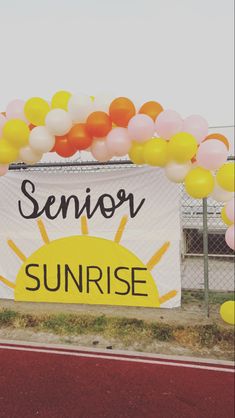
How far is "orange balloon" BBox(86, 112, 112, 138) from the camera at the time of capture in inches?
166

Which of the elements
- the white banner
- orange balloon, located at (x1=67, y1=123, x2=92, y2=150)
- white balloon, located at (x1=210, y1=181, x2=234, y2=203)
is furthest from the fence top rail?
white balloon, located at (x1=210, y1=181, x2=234, y2=203)

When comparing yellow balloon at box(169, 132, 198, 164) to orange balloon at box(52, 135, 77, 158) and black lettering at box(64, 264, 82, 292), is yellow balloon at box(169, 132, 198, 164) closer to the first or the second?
orange balloon at box(52, 135, 77, 158)

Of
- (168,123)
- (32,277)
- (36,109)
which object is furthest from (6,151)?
(32,277)

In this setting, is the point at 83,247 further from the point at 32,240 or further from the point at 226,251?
the point at 226,251

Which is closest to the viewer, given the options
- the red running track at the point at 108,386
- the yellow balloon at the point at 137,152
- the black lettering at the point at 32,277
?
the red running track at the point at 108,386

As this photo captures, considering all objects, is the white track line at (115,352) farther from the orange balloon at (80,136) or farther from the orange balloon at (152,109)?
the orange balloon at (152,109)

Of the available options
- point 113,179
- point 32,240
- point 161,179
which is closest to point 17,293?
point 32,240

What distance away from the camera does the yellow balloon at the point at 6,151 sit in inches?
182

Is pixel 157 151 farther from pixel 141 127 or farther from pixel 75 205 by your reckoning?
pixel 75 205

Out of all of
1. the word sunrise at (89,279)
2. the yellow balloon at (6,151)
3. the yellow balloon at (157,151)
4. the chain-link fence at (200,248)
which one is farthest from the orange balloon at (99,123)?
the chain-link fence at (200,248)

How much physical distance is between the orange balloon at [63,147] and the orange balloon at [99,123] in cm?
44

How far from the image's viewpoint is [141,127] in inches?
161

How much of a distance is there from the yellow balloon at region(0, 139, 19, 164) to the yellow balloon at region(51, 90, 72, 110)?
763 millimetres

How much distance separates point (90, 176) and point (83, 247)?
3.97 feet
